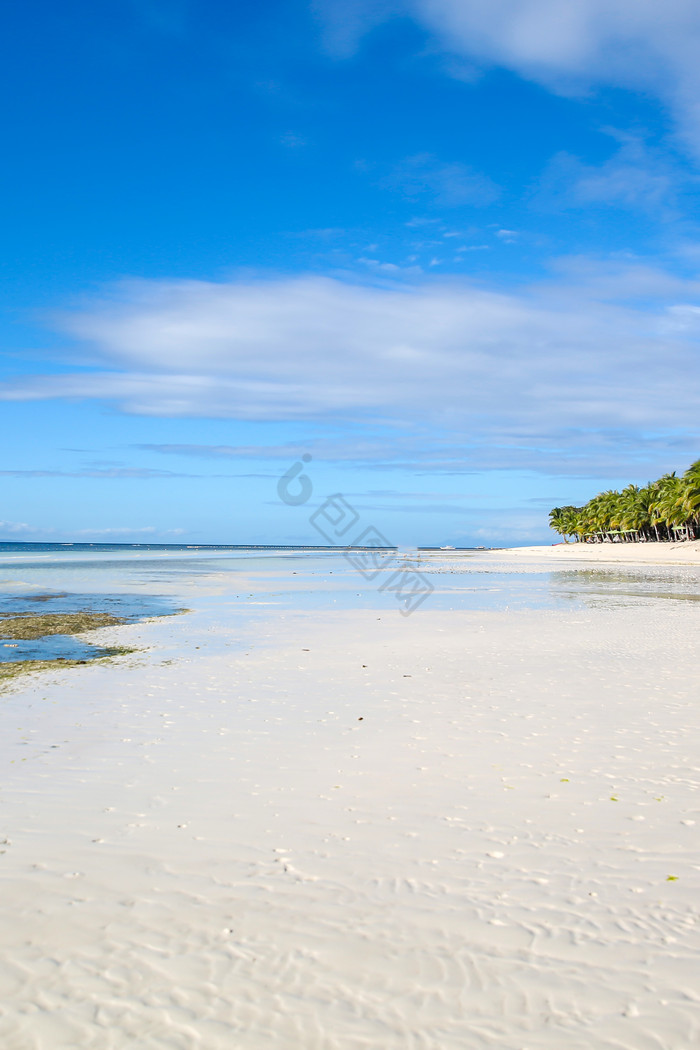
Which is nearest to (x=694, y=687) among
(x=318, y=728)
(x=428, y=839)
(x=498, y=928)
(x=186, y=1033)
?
(x=318, y=728)

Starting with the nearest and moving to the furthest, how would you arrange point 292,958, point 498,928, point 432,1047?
point 432,1047 → point 292,958 → point 498,928

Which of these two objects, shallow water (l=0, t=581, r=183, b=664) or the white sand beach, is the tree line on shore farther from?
the white sand beach

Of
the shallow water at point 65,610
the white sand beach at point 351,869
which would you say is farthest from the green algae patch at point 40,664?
the white sand beach at point 351,869

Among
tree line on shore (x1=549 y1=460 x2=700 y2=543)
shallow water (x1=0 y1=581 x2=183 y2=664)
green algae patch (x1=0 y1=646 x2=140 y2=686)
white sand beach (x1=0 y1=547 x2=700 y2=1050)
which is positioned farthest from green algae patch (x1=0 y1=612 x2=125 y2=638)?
tree line on shore (x1=549 y1=460 x2=700 y2=543)

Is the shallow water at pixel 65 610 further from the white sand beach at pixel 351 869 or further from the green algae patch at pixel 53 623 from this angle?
the white sand beach at pixel 351 869

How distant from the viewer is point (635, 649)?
1709 cm

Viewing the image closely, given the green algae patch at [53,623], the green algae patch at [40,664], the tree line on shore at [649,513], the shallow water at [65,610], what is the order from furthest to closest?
1. the tree line on shore at [649,513]
2. the green algae patch at [53,623]
3. the shallow water at [65,610]
4. the green algae patch at [40,664]

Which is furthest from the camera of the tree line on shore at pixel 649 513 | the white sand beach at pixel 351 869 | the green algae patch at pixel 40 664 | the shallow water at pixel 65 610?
the tree line on shore at pixel 649 513

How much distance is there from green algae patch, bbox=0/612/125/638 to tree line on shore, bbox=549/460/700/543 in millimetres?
76827

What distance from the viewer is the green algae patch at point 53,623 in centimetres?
2109

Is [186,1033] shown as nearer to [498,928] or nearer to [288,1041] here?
[288,1041]

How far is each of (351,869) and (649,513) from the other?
404 ft

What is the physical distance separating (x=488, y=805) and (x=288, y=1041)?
3777 millimetres

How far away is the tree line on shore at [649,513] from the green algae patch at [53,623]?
252ft
